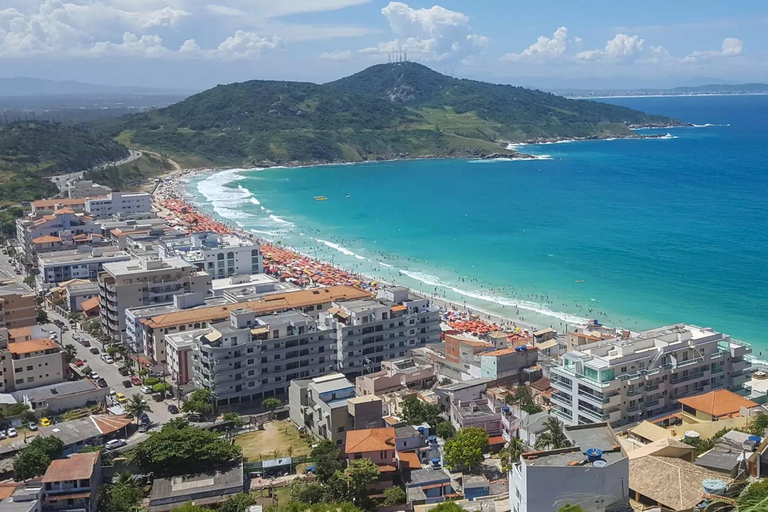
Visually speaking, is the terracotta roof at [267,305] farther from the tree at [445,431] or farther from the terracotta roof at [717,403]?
the terracotta roof at [717,403]

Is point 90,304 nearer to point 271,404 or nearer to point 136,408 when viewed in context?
point 136,408

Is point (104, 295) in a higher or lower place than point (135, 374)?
higher

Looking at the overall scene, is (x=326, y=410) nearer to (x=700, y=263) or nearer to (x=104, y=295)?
(x=104, y=295)

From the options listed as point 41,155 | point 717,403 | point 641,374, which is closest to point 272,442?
point 641,374

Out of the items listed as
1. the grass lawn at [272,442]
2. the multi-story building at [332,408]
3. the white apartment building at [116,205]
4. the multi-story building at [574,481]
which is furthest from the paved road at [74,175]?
the multi-story building at [574,481]

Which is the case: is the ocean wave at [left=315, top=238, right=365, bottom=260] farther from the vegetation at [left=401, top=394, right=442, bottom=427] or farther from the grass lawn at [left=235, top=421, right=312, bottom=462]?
the vegetation at [left=401, top=394, right=442, bottom=427]

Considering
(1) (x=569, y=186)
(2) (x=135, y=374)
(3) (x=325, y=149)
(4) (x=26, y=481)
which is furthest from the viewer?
(3) (x=325, y=149)

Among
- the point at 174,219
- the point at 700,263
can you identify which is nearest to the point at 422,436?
the point at 700,263
